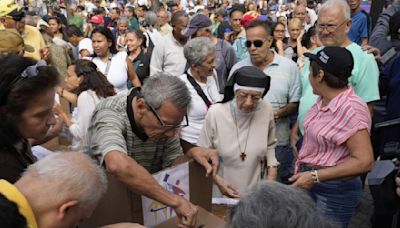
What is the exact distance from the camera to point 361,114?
2160mm

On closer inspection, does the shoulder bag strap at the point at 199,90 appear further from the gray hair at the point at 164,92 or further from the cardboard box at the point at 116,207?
the cardboard box at the point at 116,207

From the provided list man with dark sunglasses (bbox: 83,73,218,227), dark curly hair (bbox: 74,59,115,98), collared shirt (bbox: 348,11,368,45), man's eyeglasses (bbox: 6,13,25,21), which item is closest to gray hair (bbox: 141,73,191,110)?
man with dark sunglasses (bbox: 83,73,218,227)

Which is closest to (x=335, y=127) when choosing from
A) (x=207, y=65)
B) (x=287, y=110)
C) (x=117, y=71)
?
(x=287, y=110)

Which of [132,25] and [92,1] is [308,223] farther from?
[92,1]

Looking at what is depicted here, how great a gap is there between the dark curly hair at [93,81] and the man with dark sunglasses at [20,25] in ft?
4.69

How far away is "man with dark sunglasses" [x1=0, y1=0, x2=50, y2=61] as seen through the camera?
15.1 feet

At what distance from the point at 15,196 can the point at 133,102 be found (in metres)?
0.85

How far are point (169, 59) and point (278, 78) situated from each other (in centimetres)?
147

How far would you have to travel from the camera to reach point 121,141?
173cm

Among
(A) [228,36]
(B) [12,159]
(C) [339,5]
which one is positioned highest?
(C) [339,5]

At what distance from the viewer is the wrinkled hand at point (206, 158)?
6.58 ft

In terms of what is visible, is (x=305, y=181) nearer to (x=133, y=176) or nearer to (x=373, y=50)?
(x=133, y=176)

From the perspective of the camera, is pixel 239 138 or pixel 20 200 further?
pixel 239 138

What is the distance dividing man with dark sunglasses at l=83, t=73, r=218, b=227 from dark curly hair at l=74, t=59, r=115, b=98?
4.00 ft
